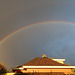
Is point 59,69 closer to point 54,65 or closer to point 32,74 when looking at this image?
point 54,65

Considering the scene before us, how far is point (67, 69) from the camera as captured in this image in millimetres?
12984

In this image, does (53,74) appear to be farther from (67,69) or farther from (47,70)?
(67,69)

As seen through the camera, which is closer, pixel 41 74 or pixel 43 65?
pixel 41 74

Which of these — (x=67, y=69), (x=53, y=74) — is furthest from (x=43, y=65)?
(x=67, y=69)

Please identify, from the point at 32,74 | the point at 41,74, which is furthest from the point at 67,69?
Result: the point at 32,74

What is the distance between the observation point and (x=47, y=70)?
12.6 metres

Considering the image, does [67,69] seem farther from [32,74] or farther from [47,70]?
[32,74]

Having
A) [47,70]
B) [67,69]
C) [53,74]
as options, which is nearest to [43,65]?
[47,70]

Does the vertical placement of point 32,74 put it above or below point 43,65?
below

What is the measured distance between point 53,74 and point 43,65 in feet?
5.74

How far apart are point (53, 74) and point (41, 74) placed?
1.30m

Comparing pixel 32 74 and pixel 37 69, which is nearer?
pixel 32 74

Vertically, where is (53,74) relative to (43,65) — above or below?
below

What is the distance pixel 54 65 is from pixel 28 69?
3150 millimetres
